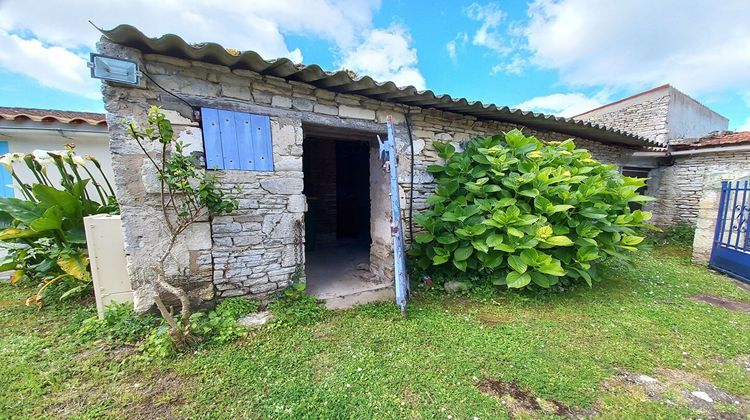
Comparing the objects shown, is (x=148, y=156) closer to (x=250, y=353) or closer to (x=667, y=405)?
(x=250, y=353)

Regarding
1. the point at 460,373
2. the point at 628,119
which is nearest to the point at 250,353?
the point at 460,373

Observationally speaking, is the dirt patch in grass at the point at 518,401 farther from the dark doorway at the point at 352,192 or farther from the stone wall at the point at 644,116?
the stone wall at the point at 644,116

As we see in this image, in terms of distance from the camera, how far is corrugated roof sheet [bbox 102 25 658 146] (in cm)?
239

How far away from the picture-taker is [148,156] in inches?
97.5

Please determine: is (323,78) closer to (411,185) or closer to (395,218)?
(395,218)

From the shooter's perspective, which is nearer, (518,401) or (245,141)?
(518,401)

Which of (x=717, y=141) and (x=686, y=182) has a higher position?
(x=717, y=141)

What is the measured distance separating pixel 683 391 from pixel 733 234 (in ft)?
16.9

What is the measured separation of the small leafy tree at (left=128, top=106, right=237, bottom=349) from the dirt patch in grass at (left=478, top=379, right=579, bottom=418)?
8.65 feet

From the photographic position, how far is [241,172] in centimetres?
300

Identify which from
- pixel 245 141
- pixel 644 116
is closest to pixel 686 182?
pixel 644 116

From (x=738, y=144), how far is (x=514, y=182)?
761 cm

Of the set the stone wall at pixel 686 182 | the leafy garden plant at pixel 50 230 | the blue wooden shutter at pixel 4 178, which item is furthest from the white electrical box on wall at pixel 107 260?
the stone wall at pixel 686 182

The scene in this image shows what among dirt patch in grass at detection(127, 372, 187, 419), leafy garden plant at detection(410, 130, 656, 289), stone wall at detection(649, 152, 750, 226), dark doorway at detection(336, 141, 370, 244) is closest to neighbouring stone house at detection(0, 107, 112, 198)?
dark doorway at detection(336, 141, 370, 244)
